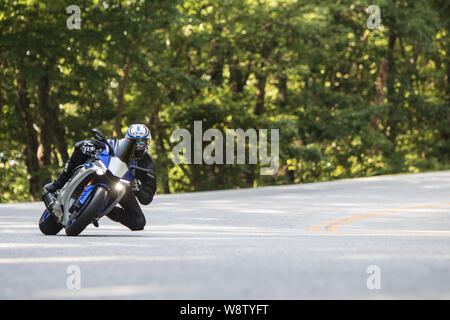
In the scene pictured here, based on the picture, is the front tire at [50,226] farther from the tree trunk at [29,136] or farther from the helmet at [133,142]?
the tree trunk at [29,136]

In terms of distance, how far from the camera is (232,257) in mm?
7797

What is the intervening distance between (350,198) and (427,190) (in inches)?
128

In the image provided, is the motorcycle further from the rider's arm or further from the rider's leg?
the rider's leg

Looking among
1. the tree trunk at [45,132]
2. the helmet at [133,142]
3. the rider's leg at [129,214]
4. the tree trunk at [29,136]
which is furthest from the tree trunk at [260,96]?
the helmet at [133,142]

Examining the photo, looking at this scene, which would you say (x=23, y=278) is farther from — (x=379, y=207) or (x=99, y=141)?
(x=379, y=207)

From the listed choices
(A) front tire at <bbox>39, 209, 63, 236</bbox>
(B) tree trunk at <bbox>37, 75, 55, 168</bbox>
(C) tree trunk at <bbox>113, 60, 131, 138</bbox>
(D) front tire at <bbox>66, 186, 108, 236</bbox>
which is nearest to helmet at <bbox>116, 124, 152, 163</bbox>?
(D) front tire at <bbox>66, 186, 108, 236</bbox>

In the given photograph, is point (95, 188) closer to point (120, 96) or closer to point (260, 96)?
point (120, 96)

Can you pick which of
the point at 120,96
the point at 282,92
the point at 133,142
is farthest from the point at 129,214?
the point at 282,92

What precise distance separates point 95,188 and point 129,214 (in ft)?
3.22

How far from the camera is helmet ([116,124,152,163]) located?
968 centimetres

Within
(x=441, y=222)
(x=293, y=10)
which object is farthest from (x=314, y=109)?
(x=441, y=222)

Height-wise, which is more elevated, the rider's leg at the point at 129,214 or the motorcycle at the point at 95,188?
the motorcycle at the point at 95,188

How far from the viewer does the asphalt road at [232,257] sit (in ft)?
19.3

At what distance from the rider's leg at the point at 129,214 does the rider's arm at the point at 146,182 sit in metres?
0.34
